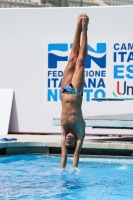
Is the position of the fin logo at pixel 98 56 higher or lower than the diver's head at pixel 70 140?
higher

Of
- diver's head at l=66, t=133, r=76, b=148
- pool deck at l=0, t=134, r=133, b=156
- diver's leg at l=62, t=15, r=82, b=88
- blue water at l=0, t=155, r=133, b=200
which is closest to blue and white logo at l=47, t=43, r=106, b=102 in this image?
pool deck at l=0, t=134, r=133, b=156

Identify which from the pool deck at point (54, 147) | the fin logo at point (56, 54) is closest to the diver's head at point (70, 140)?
the pool deck at point (54, 147)

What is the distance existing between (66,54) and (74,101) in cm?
490

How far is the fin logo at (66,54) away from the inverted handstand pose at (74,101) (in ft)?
14.8

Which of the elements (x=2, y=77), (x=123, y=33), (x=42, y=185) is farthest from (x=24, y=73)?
(x=42, y=185)

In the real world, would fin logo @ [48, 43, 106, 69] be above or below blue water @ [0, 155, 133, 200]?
above

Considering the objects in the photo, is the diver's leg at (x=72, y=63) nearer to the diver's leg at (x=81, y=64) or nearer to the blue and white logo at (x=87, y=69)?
the diver's leg at (x=81, y=64)

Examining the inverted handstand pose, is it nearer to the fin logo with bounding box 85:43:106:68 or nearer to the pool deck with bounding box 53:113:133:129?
the pool deck with bounding box 53:113:133:129

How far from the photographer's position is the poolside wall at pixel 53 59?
13469 millimetres

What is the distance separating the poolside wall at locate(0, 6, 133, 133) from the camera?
13.5 meters

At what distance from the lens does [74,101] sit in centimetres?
898

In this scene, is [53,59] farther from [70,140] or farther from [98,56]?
[70,140]

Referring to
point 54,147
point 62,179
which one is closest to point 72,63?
point 62,179

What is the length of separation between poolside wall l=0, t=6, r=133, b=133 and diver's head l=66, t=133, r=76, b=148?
4690mm
